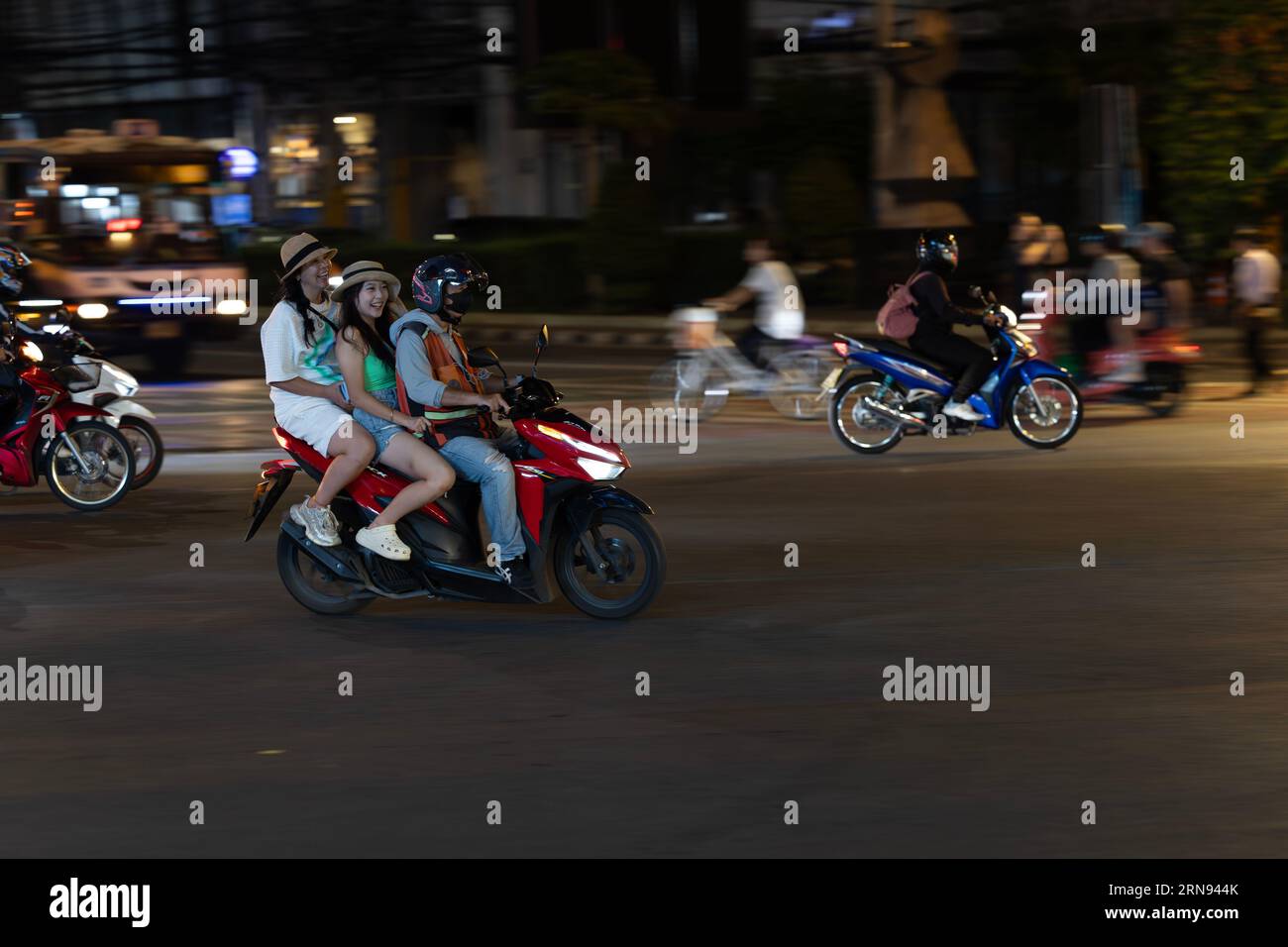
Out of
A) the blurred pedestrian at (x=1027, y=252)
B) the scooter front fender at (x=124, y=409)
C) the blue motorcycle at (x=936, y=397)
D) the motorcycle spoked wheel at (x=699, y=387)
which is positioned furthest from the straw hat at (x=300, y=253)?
the blurred pedestrian at (x=1027, y=252)

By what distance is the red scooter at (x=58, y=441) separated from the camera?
13.4 meters

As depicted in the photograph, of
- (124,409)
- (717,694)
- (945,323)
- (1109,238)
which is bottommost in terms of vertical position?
(717,694)

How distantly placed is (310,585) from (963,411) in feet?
24.2

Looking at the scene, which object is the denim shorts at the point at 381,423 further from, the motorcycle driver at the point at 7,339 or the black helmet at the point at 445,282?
the motorcycle driver at the point at 7,339

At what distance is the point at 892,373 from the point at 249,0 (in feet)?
123

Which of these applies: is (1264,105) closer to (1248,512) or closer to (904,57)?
(904,57)

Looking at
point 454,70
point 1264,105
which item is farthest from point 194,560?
point 454,70

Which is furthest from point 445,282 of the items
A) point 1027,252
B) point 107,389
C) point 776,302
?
point 1027,252

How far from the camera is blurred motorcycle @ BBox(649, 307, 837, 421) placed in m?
18.6

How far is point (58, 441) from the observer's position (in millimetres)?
13430

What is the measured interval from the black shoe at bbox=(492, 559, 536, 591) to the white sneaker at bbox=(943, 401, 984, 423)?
7254 mm

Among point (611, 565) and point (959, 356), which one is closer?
point (611, 565)

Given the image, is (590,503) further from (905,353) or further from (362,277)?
(905,353)

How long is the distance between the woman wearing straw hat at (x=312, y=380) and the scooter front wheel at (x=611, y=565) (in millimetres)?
995
